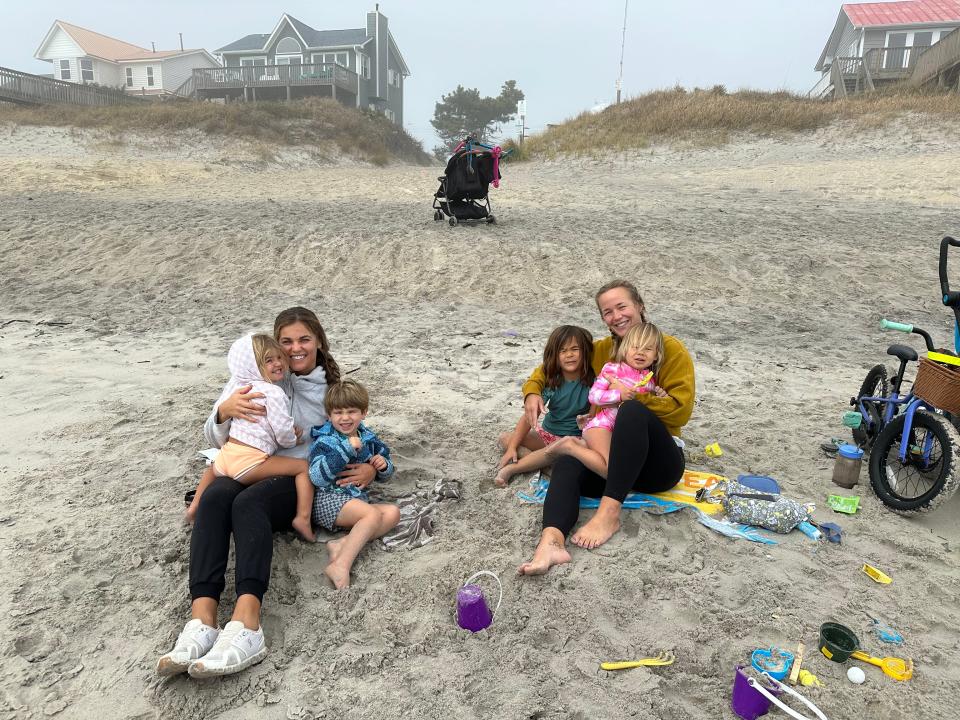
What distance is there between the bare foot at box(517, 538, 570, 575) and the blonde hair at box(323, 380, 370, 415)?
107 cm

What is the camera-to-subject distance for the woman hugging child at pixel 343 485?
2971 mm

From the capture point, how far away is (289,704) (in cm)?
219

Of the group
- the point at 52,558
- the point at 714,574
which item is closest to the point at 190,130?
the point at 52,558

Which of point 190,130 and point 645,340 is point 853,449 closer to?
point 645,340

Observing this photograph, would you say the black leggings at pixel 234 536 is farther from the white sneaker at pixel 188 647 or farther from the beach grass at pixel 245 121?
the beach grass at pixel 245 121

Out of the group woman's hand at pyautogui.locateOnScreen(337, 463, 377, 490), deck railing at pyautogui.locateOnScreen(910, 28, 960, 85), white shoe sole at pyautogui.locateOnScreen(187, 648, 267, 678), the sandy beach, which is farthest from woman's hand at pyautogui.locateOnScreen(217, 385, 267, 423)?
deck railing at pyautogui.locateOnScreen(910, 28, 960, 85)

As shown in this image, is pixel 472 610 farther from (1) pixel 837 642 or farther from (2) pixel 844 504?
(2) pixel 844 504

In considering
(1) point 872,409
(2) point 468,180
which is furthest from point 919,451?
(2) point 468,180

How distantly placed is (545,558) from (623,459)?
60 centimetres

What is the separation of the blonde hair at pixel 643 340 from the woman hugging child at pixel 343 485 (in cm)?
133

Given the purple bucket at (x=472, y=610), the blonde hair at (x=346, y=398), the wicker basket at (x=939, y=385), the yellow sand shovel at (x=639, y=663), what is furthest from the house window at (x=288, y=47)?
the yellow sand shovel at (x=639, y=663)

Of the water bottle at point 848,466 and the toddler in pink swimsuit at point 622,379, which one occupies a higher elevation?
the toddler in pink swimsuit at point 622,379

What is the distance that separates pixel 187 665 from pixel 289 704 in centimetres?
38

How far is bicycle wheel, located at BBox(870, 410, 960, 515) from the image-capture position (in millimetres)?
3006
